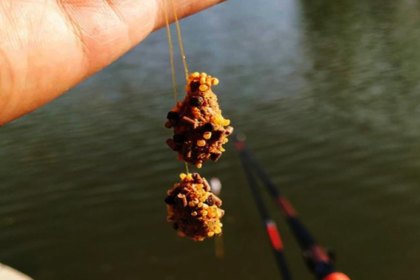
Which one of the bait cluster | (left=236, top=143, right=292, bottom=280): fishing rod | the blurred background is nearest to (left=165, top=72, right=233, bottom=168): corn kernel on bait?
the bait cluster

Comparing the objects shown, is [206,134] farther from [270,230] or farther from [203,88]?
[270,230]

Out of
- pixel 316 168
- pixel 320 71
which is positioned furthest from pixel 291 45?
pixel 316 168

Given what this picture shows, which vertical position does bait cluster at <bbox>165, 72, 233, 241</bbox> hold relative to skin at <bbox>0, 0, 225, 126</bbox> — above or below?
below

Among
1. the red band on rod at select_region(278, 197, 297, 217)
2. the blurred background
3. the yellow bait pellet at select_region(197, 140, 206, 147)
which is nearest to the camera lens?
the yellow bait pellet at select_region(197, 140, 206, 147)

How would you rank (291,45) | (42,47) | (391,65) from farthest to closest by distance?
(291,45)
(391,65)
(42,47)

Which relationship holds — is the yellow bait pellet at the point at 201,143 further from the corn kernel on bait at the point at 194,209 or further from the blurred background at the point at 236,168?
the blurred background at the point at 236,168

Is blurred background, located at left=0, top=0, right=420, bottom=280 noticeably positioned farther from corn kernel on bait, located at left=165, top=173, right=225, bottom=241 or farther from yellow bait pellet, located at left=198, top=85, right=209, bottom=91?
yellow bait pellet, located at left=198, top=85, right=209, bottom=91

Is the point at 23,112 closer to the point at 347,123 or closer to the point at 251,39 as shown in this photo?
the point at 347,123
